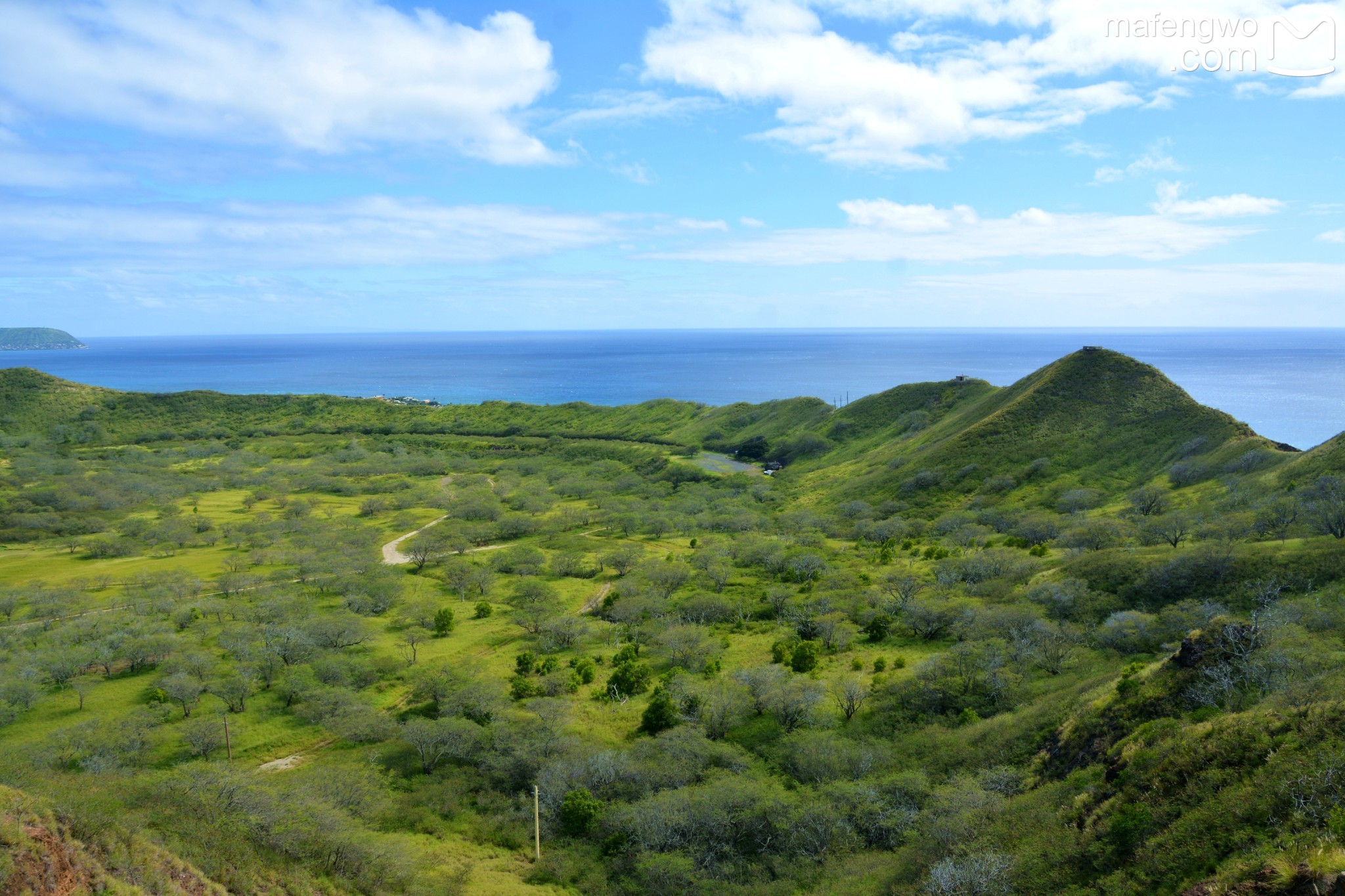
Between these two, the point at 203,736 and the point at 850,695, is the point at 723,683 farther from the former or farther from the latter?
the point at 203,736

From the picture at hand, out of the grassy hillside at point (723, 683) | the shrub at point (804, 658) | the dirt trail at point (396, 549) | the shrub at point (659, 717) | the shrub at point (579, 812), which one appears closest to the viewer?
the grassy hillside at point (723, 683)

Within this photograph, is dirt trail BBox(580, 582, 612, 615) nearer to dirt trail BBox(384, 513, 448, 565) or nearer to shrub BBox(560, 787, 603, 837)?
dirt trail BBox(384, 513, 448, 565)

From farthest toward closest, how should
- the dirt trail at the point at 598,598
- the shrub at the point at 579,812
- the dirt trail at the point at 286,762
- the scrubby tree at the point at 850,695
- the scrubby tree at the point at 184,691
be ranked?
the dirt trail at the point at 598,598
the scrubby tree at the point at 184,691
the scrubby tree at the point at 850,695
the dirt trail at the point at 286,762
the shrub at the point at 579,812

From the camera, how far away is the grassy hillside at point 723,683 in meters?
21.7

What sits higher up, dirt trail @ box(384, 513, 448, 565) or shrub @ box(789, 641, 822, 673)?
shrub @ box(789, 641, 822, 673)

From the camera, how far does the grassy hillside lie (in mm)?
21703

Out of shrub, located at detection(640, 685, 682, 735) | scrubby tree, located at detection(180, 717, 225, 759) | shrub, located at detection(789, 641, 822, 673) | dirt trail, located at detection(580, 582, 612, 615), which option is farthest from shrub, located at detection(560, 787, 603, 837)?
dirt trail, located at detection(580, 582, 612, 615)

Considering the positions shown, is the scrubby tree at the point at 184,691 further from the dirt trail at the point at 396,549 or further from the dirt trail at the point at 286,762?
the dirt trail at the point at 396,549

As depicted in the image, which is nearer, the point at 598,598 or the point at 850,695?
the point at 850,695

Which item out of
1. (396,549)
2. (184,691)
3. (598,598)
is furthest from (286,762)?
(396,549)

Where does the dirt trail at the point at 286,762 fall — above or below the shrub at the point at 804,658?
below

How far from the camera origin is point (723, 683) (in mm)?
41094

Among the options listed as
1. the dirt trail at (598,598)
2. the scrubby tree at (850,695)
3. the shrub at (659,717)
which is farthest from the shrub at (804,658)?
the dirt trail at (598,598)

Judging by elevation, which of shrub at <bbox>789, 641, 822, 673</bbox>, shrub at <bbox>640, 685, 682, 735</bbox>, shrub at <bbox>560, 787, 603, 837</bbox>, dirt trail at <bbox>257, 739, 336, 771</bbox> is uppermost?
shrub at <bbox>789, 641, 822, 673</bbox>
